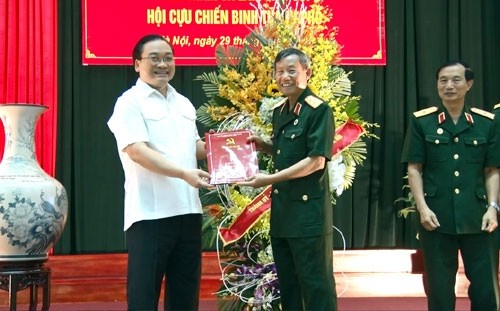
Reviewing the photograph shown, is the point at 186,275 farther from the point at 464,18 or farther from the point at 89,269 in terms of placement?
the point at 464,18

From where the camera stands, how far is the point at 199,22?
4.84 metres

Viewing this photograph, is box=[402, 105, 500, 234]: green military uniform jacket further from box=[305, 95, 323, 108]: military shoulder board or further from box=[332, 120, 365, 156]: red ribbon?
box=[305, 95, 323, 108]: military shoulder board

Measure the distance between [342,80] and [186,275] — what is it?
1316 millimetres

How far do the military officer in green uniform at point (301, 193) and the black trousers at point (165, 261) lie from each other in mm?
296

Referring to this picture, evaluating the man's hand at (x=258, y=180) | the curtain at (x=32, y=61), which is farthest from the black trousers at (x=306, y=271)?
the curtain at (x=32, y=61)

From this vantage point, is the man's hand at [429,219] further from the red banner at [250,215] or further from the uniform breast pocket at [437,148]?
the red banner at [250,215]

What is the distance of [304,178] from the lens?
2.52 meters

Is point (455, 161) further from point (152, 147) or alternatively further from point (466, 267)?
point (152, 147)

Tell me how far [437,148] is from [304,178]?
617 millimetres

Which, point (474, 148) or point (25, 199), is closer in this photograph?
point (474, 148)

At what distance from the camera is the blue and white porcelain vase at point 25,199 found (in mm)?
2947

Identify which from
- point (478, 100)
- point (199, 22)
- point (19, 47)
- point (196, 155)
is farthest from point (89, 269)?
point (478, 100)

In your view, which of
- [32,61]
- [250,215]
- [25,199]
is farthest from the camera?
[32,61]

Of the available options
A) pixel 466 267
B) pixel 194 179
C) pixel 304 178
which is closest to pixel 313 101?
pixel 304 178
